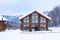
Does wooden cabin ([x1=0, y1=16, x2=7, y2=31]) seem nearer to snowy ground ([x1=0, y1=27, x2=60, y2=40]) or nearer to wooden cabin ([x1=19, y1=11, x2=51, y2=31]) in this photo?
A: wooden cabin ([x1=19, y1=11, x2=51, y2=31])

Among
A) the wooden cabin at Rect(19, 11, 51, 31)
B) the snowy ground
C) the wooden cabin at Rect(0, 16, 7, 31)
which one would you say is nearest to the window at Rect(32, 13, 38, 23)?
the wooden cabin at Rect(19, 11, 51, 31)

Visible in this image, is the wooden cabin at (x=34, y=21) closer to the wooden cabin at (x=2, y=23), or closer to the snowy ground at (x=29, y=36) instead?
the wooden cabin at (x=2, y=23)

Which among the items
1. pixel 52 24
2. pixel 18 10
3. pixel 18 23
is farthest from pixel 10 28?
pixel 52 24

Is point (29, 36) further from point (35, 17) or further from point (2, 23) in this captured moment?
point (2, 23)

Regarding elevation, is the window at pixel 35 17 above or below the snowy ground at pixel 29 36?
above

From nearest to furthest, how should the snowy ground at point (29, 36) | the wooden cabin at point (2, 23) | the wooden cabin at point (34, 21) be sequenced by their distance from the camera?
the snowy ground at point (29, 36) < the wooden cabin at point (2, 23) < the wooden cabin at point (34, 21)

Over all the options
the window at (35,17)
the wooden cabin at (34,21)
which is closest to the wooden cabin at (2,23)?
the wooden cabin at (34,21)

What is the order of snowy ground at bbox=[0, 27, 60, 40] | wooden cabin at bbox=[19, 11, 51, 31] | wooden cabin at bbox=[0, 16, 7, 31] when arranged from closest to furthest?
snowy ground at bbox=[0, 27, 60, 40]
wooden cabin at bbox=[0, 16, 7, 31]
wooden cabin at bbox=[19, 11, 51, 31]

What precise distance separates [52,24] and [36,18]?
1.28m

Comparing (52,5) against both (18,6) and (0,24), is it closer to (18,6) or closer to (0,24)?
(18,6)

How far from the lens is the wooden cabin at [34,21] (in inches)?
342

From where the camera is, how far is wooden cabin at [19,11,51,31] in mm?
8680

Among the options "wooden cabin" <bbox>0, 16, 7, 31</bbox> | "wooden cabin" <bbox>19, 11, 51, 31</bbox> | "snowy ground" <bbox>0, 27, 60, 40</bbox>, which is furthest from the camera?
"wooden cabin" <bbox>19, 11, 51, 31</bbox>

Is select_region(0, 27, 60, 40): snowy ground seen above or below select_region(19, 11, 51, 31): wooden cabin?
below
